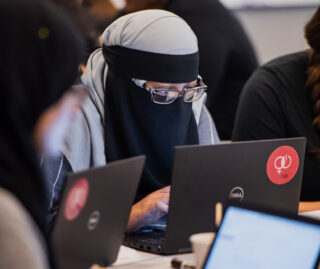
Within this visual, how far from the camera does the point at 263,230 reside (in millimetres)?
1265

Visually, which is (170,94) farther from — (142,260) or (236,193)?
(142,260)

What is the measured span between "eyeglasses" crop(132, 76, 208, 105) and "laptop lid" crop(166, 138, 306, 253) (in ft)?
1.27

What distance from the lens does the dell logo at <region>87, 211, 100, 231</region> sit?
1379mm

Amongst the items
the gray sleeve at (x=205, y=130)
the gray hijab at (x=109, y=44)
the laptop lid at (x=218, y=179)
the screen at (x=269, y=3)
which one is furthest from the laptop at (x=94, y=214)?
the screen at (x=269, y=3)

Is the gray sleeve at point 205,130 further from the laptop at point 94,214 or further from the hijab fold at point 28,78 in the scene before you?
the hijab fold at point 28,78

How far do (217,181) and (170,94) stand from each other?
1.41ft

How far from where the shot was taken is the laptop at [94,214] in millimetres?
1281

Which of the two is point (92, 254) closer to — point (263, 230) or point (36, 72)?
point (263, 230)

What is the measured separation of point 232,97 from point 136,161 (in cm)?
175

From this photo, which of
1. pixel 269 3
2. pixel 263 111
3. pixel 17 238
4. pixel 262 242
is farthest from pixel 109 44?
pixel 269 3

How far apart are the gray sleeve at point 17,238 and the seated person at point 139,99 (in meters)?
0.82

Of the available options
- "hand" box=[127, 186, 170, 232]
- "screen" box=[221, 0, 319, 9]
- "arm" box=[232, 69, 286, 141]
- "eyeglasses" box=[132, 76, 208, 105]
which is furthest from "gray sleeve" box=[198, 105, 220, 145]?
"screen" box=[221, 0, 319, 9]

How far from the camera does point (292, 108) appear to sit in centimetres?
229

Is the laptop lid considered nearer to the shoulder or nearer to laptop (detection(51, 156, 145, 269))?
laptop (detection(51, 156, 145, 269))
